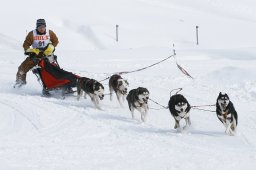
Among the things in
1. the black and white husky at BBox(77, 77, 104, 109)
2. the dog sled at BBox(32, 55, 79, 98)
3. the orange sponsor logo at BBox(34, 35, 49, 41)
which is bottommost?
the black and white husky at BBox(77, 77, 104, 109)

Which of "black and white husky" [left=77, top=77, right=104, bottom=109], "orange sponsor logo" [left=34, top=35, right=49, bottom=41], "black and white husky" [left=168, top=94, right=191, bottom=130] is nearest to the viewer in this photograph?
"black and white husky" [left=168, top=94, right=191, bottom=130]

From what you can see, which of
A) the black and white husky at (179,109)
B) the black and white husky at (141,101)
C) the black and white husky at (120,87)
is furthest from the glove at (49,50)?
the black and white husky at (179,109)

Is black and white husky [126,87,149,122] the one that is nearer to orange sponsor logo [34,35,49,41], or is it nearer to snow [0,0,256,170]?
snow [0,0,256,170]

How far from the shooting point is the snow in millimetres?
5980

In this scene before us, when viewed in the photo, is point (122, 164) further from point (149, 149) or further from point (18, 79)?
point (18, 79)

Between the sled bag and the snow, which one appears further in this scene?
the sled bag

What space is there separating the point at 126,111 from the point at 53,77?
1.81 meters

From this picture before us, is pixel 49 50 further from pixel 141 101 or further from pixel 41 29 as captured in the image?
pixel 141 101

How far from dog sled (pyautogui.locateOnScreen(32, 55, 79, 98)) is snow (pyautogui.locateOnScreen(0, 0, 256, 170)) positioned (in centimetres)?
23

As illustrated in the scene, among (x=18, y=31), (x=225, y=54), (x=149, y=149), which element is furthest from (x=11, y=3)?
(x=149, y=149)

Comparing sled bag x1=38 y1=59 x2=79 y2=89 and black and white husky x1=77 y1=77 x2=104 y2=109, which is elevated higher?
sled bag x1=38 y1=59 x2=79 y2=89

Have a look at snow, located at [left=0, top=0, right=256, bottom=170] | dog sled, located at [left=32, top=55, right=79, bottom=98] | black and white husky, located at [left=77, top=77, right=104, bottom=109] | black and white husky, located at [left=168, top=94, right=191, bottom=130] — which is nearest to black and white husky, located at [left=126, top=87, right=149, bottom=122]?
snow, located at [left=0, top=0, right=256, bottom=170]

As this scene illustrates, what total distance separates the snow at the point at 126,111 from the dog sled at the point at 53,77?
23cm

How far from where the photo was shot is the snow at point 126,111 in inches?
235
